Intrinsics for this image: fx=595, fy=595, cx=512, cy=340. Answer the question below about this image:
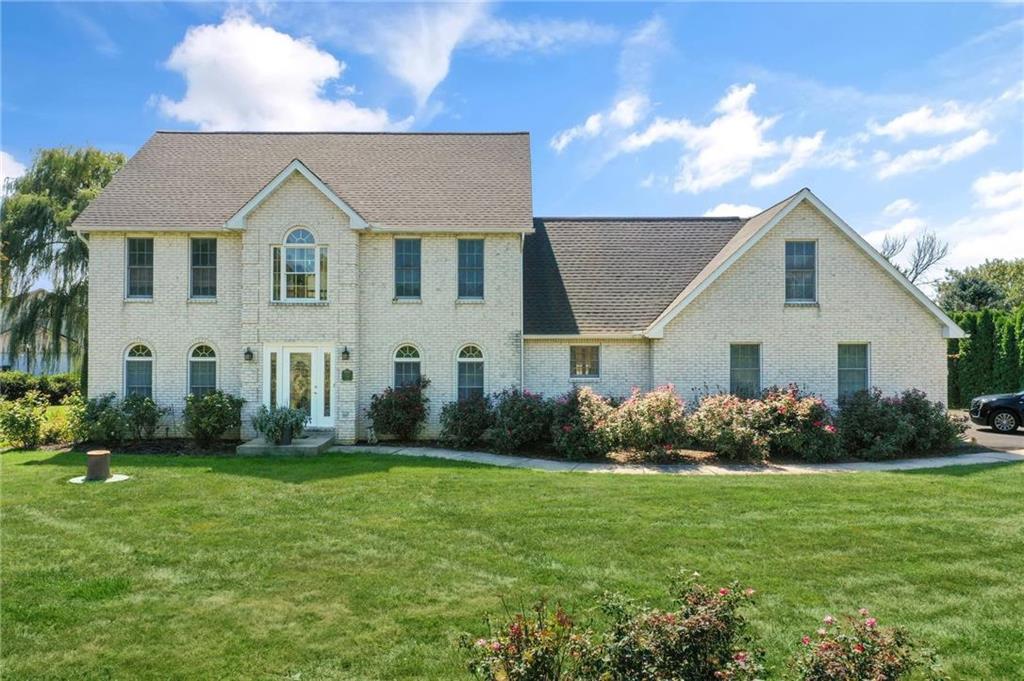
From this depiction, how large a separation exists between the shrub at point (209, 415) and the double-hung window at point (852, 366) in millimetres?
17237

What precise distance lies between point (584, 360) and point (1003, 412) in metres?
14.8

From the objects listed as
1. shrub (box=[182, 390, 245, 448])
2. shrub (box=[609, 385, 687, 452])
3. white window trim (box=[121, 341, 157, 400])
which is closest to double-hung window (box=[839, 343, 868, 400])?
shrub (box=[609, 385, 687, 452])

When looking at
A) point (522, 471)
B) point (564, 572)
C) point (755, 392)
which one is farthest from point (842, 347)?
point (564, 572)

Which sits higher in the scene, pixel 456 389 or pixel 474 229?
pixel 474 229

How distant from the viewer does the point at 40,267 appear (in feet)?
90.9

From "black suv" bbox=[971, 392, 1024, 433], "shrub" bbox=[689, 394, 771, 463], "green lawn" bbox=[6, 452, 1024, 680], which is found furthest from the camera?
"black suv" bbox=[971, 392, 1024, 433]

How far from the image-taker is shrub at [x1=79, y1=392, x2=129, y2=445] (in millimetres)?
15859

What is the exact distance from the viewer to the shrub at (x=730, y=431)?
556 inches

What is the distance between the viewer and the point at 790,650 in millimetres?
5141

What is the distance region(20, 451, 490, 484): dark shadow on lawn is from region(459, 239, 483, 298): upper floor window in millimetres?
5471

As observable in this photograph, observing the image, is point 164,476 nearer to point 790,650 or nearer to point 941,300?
point 790,650

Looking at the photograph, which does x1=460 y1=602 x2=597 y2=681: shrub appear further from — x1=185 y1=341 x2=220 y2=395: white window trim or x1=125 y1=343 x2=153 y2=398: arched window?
x1=125 y1=343 x2=153 y2=398: arched window

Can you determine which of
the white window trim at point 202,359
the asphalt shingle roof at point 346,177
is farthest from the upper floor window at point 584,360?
the white window trim at point 202,359

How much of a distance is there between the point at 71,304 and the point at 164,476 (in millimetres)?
21192
